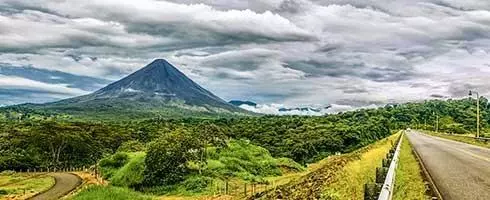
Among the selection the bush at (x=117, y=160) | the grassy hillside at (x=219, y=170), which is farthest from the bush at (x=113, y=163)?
the grassy hillside at (x=219, y=170)

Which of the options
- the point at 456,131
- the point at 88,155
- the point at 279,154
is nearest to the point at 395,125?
the point at 456,131

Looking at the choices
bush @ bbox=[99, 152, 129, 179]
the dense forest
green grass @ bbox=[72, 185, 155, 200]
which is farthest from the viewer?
bush @ bbox=[99, 152, 129, 179]

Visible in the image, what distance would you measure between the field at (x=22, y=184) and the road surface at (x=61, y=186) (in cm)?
122

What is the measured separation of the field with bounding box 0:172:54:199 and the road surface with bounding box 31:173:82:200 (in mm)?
1221

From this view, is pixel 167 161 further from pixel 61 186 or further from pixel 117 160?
pixel 61 186

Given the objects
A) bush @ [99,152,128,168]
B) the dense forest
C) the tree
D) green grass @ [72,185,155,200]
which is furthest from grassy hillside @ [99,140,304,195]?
green grass @ [72,185,155,200]

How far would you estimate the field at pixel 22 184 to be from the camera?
69.4m

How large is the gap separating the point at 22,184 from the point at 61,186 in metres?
7.61

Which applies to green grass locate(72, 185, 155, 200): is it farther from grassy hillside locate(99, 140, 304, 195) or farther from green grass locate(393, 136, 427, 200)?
grassy hillside locate(99, 140, 304, 195)

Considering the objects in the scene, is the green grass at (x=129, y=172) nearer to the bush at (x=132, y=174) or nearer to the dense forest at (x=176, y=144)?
the bush at (x=132, y=174)

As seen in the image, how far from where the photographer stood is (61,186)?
7512 cm

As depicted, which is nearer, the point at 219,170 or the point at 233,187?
the point at 233,187

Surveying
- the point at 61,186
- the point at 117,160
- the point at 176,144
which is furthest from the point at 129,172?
the point at 61,186

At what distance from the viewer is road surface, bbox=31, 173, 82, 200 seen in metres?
67.4
